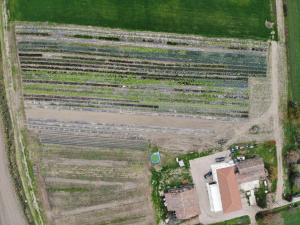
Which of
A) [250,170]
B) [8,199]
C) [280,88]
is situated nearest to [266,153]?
[250,170]

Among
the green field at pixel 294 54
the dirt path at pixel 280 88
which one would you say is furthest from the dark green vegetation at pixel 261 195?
the green field at pixel 294 54

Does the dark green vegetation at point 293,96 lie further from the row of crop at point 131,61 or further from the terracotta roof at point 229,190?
the terracotta roof at point 229,190

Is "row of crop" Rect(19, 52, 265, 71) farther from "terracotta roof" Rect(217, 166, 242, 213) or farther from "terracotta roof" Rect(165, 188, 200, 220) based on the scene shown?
"terracotta roof" Rect(165, 188, 200, 220)

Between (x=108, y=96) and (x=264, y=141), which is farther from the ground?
(x=108, y=96)

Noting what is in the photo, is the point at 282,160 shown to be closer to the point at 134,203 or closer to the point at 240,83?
the point at 240,83

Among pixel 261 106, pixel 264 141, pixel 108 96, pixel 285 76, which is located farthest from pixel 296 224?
pixel 108 96
